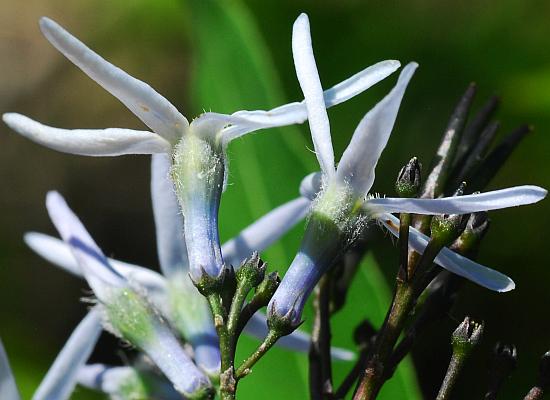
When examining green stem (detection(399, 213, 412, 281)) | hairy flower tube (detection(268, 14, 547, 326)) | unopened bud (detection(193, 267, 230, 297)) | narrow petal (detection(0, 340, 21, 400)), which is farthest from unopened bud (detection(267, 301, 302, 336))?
narrow petal (detection(0, 340, 21, 400))

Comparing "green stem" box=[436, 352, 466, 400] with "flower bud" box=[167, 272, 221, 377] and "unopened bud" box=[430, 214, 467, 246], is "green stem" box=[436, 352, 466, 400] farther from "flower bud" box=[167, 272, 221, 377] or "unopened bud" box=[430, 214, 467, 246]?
"flower bud" box=[167, 272, 221, 377]

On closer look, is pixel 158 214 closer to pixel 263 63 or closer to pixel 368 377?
pixel 368 377

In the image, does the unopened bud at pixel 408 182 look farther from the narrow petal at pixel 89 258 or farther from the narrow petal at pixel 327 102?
the narrow petal at pixel 89 258

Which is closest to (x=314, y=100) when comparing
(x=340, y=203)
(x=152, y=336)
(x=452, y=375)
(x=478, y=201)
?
(x=340, y=203)

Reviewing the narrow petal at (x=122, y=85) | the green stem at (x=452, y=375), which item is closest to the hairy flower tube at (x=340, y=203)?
the green stem at (x=452, y=375)

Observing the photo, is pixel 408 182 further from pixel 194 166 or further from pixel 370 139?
pixel 194 166

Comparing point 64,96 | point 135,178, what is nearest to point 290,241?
point 135,178

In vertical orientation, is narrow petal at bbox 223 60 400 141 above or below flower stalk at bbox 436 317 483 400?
above
